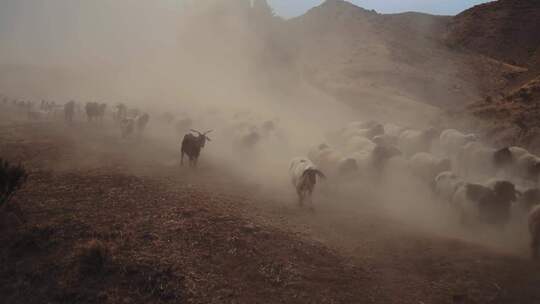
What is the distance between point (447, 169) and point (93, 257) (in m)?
13.1

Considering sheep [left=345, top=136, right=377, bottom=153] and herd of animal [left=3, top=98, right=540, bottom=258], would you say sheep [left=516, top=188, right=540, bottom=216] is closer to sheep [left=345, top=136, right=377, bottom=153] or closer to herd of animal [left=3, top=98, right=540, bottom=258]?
herd of animal [left=3, top=98, right=540, bottom=258]

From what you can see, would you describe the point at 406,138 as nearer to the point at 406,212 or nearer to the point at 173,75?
the point at 406,212

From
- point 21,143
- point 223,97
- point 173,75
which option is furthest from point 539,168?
point 173,75

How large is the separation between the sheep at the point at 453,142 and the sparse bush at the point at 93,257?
52.6ft

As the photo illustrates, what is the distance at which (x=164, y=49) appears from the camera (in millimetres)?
58500

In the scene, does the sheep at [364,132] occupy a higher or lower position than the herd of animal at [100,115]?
higher

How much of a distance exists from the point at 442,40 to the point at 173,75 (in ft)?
120

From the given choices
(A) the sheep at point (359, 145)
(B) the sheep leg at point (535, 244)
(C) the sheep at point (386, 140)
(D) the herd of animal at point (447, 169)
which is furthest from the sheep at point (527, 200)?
(C) the sheep at point (386, 140)

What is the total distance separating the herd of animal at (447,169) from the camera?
1160 cm

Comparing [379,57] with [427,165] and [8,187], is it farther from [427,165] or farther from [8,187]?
[8,187]

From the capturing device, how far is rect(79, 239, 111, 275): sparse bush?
8.08m

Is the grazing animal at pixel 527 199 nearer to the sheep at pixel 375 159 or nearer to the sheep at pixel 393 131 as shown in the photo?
the sheep at pixel 375 159

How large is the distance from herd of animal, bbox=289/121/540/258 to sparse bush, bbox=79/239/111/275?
254 inches

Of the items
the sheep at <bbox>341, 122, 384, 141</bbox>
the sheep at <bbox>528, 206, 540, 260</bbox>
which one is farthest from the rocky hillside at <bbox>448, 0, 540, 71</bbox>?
the sheep at <bbox>528, 206, 540, 260</bbox>
